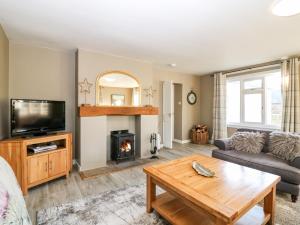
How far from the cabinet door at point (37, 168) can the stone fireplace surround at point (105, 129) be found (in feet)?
2.27

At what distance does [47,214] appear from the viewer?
182cm

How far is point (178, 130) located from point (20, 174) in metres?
4.41

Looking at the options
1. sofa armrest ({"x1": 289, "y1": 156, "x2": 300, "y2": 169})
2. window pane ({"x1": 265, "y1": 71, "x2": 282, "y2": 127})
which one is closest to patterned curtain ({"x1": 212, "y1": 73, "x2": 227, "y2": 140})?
window pane ({"x1": 265, "y1": 71, "x2": 282, "y2": 127})

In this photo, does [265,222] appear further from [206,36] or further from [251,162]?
[206,36]

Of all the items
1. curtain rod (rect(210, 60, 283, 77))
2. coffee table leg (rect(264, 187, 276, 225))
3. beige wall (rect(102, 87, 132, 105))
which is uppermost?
curtain rod (rect(210, 60, 283, 77))

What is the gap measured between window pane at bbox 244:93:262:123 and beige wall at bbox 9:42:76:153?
4.55 metres

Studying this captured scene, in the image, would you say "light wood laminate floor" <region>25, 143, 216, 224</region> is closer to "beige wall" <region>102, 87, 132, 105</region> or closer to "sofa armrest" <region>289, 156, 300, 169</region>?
"beige wall" <region>102, 87, 132, 105</region>

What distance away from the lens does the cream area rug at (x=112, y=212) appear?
171 centimetres

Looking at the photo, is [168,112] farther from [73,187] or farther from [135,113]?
[73,187]

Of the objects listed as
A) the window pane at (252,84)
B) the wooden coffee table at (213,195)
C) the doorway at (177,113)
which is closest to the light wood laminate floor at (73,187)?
the wooden coffee table at (213,195)

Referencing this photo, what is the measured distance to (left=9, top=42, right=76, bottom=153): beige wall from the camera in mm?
2887

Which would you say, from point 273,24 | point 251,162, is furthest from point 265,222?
point 273,24

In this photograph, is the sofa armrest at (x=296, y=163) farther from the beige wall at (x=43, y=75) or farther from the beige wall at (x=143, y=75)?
the beige wall at (x=43, y=75)

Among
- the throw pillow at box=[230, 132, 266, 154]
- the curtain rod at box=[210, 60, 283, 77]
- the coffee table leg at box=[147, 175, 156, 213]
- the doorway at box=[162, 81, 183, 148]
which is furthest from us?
the doorway at box=[162, 81, 183, 148]
